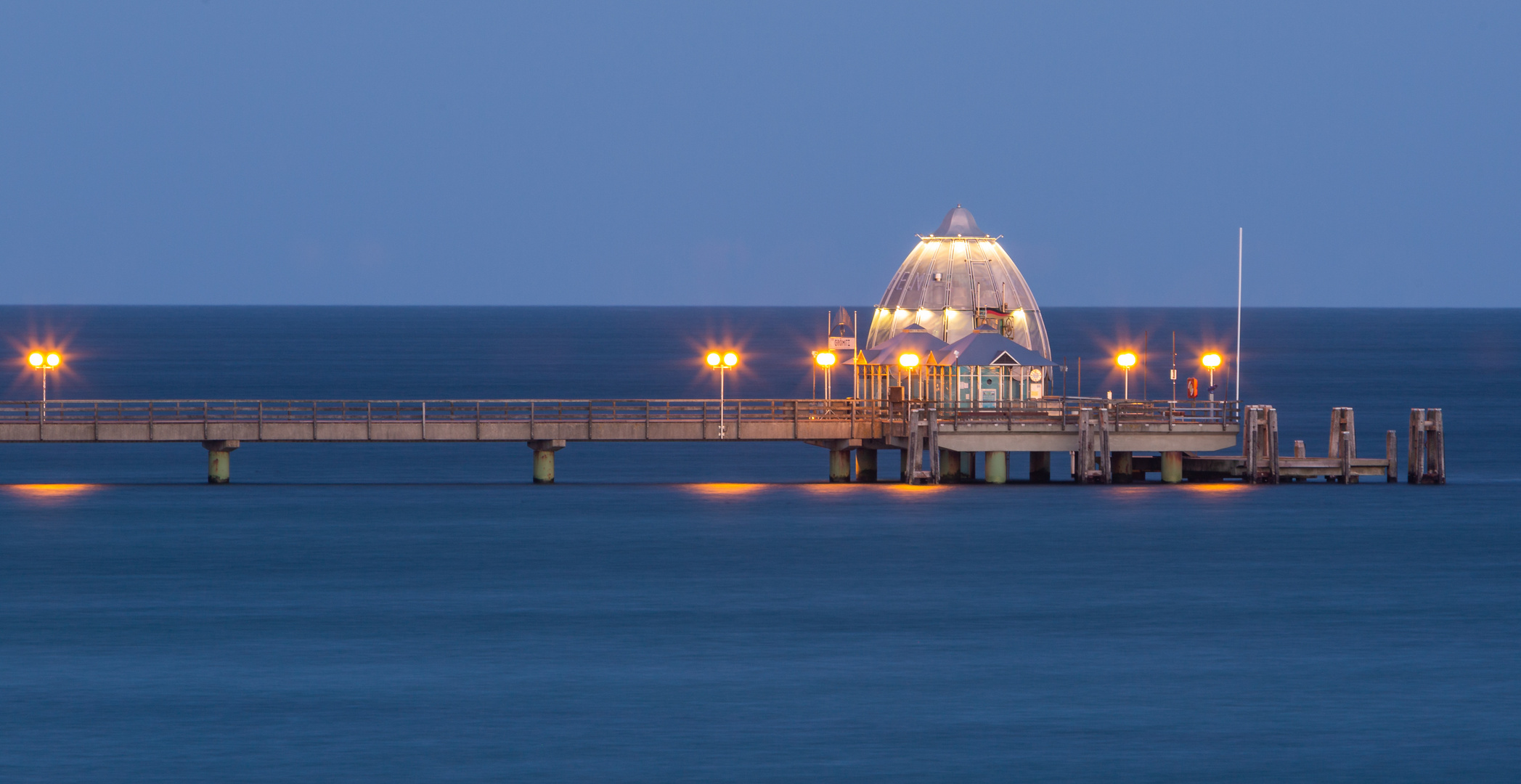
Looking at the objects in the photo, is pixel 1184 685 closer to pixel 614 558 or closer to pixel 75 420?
pixel 614 558

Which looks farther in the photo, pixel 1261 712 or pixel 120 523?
pixel 120 523

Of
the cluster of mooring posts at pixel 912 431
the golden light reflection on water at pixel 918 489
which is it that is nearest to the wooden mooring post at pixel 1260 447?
the cluster of mooring posts at pixel 912 431

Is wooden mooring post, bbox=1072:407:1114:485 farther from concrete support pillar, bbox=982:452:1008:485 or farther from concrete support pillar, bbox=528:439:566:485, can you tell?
concrete support pillar, bbox=528:439:566:485

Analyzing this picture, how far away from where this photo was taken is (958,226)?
206 feet

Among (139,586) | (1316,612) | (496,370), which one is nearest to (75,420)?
(139,586)

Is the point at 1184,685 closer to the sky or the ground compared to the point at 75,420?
closer to the ground

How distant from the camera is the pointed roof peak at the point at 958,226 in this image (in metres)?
62.5

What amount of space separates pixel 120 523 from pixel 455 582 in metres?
14.2

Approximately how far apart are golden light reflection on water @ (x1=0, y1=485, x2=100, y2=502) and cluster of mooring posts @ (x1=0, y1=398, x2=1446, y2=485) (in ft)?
11.1

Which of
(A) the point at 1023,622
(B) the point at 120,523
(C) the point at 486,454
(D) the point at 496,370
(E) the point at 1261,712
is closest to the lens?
(E) the point at 1261,712

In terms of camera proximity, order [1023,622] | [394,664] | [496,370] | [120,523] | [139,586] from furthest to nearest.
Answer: [496,370] < [120,523] < [139,586] < [1023,622] < [394,664]

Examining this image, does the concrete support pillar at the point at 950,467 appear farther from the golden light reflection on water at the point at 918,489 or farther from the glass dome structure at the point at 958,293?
the glass dome structure at the point at 958,293

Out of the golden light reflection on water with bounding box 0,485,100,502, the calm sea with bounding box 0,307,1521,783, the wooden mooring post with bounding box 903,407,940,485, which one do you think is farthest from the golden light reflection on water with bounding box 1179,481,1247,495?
the golden light reflection on water with bounding box 0,485,100,502

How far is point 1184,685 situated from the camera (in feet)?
117
